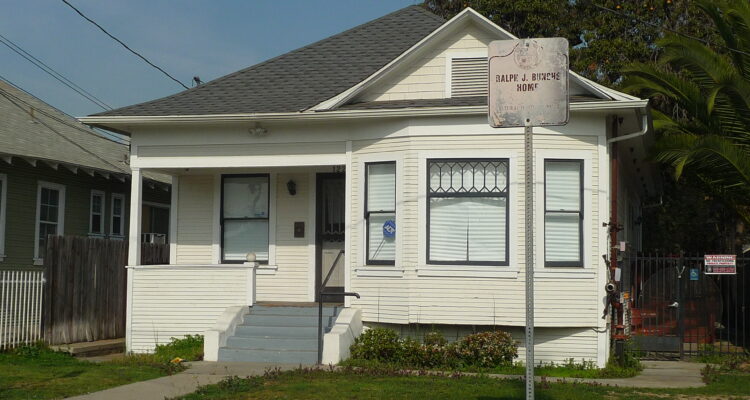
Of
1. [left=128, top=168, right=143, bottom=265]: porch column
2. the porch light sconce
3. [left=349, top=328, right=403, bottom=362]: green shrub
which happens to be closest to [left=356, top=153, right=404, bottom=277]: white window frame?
[left=349, top=328, right=403, bottom=362]: green shrub

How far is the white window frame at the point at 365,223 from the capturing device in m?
14.3

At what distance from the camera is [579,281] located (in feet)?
45.6

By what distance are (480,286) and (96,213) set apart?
11.7 meters

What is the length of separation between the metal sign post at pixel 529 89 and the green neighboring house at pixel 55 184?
45.5 ft

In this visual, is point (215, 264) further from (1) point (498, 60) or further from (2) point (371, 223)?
(1) point (498, 60)

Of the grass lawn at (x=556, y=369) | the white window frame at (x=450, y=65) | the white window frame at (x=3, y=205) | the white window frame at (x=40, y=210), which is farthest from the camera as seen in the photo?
the white window frame at (x=40, y=210)

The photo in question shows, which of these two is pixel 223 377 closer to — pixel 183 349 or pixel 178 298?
pixel 183 349

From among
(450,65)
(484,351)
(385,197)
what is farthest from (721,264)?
(385,197)

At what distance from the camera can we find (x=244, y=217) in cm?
1691

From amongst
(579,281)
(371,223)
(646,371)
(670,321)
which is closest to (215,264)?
(371,223)

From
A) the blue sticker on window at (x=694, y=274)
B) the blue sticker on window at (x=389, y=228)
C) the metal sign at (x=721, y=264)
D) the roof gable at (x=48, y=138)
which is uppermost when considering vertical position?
the roof gable at (x=48, y=138)

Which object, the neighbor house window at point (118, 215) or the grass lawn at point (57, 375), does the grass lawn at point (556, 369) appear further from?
the neighbor house window at point (118, 215)

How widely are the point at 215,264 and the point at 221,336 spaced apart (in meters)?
2.20

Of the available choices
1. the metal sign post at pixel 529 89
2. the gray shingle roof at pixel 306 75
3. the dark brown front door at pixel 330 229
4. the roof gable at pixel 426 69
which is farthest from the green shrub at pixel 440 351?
the metal sign post at pixel 529 89
